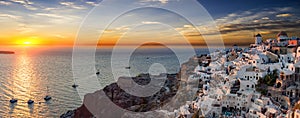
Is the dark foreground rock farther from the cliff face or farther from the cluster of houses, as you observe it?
the cluster of houses

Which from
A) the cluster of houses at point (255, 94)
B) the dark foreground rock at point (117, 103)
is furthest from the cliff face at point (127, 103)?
the cluster of houses at point (255, 94)

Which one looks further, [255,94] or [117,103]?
[117,103]

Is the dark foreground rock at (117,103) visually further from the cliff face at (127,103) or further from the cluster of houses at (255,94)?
the cluster of houses at (255,94)

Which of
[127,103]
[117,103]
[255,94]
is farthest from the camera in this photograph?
[117,103]

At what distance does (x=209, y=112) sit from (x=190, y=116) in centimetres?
132

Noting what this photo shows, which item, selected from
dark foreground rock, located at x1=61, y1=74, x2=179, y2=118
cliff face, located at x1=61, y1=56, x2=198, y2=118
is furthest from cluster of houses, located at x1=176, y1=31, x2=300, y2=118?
dark foreground rock, located at x1=61, y1=74, x2=179, y2=118

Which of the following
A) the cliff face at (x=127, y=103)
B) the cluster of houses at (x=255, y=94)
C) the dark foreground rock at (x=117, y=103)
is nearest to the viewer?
the cluster of houses at (x=255, y=94)

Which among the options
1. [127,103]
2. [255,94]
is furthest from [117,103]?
[255,94]

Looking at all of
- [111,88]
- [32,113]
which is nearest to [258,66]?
[111,88]

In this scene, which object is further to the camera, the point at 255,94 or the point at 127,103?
the point at 127,103

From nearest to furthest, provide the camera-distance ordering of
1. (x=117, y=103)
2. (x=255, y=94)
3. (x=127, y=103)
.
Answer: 1. (x=255, y=94)
2. (x=127, y=103)
3. (x=117, y=103)

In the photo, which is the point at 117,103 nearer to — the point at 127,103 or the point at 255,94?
the point at 127,103

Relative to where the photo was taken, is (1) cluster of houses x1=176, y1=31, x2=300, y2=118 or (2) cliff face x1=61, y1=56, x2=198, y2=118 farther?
(2) cliff face x1=61, y1=56, x2=198, y2=118

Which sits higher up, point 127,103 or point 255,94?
point 255,94
